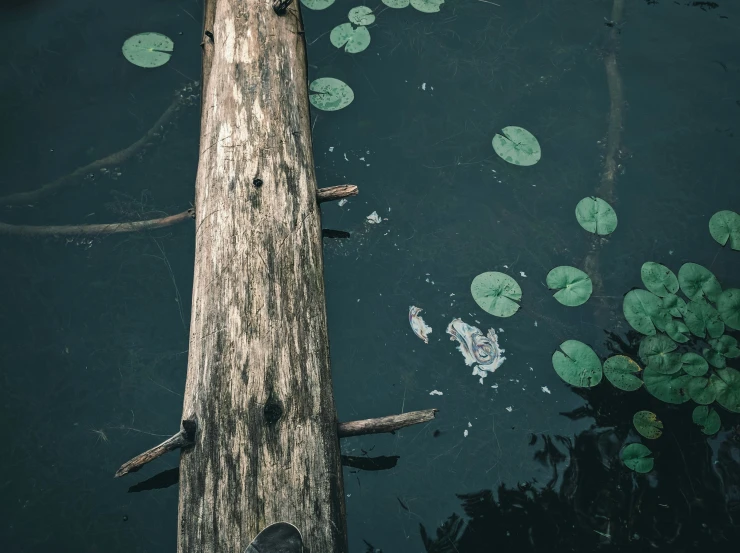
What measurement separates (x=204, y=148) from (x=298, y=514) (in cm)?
178

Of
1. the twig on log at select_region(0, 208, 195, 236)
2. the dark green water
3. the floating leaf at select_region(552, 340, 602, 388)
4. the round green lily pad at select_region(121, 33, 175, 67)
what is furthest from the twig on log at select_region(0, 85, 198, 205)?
the floating leaf at select_region(552, 340, 602, 388)

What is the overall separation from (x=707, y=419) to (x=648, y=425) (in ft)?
1.09

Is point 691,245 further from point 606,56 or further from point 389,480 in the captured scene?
point 389,480

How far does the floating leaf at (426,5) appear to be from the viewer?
156 inches

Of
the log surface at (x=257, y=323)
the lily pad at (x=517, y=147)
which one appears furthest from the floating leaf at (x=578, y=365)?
the log surface at (x=257, y=323)

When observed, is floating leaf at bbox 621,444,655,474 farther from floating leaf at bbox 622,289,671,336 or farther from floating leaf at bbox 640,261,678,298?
floating leaf at bbox 640,261,678,298

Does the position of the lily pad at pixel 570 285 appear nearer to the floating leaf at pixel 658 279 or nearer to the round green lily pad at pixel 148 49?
the floating leaf at pixel 658 279

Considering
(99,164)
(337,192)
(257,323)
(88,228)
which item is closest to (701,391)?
(337,192)

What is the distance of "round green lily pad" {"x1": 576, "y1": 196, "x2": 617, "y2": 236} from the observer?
3.38m

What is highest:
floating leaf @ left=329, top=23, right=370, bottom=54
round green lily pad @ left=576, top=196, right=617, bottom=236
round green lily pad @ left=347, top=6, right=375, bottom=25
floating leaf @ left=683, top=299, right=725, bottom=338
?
round green lily pad @ left=347, top=6, right=375, bottom=25

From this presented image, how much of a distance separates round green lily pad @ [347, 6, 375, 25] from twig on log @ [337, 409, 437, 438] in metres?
2.80

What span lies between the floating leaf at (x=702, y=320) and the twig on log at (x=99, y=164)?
129 inches

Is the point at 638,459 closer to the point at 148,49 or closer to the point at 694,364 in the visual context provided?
the point at 694,364

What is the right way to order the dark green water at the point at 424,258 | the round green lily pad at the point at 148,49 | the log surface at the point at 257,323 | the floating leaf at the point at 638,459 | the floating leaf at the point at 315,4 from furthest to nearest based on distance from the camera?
1. the floating leaf at the point at 315,4
2. the round green lily pad at the point at 148,49
3. the floating leaf at the point at 638,459
4. the dark green water at the point at 424,258
5. the log surface at the point at 257,323
